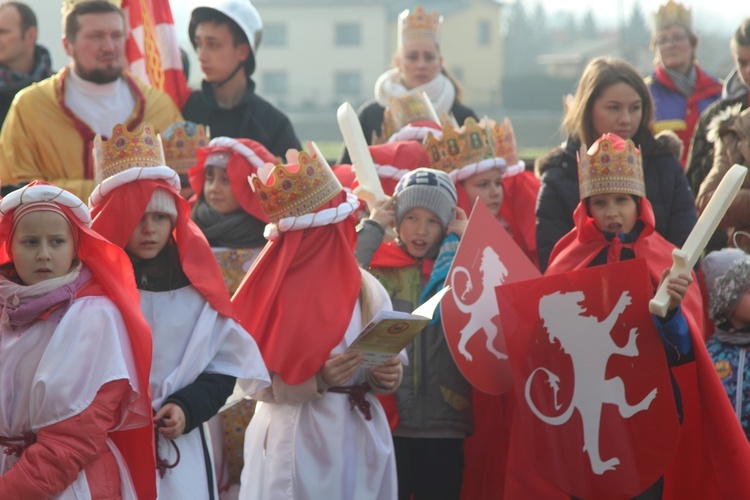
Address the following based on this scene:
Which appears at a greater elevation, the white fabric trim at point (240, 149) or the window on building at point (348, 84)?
the white fabric trim at point (240, 149)

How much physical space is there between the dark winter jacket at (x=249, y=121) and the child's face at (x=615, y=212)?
2.28m

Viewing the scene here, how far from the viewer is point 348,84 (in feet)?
247

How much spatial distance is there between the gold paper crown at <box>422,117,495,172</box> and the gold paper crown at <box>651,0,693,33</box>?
2.80 metres

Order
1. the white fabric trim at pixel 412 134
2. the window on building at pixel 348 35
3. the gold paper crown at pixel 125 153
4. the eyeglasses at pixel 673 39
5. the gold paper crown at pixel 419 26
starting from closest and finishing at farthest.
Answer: the gold paper crown at pixel 125 153, the white fabric trim at pixel 412 134, the gold paper crown at pixel 419 26, the eyeglasses at pixel 673 39, the window on building at pixel 348 35

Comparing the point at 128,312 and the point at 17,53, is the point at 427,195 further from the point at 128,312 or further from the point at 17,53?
the point at 17,53

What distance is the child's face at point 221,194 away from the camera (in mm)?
7000

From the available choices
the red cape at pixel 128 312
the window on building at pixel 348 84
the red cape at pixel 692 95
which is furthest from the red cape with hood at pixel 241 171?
the window on building at pixel 348 84

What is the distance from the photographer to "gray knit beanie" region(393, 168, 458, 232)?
253 inches

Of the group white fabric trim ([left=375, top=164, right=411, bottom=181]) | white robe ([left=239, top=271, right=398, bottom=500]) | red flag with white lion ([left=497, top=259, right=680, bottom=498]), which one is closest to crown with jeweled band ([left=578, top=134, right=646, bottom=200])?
red flag with white lion ([left=497, top=259, right=680, bottom=498])

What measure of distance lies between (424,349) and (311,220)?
93 centimetres

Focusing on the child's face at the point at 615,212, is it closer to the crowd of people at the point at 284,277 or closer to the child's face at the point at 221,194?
the crowd of people at the point at 284,277

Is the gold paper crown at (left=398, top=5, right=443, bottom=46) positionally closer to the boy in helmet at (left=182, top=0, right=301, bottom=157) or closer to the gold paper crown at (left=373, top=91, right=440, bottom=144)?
the gold paper crown at (left=373, top=91, right=440, bottom=144)

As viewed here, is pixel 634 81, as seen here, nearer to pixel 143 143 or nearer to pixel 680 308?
pixel 680 308

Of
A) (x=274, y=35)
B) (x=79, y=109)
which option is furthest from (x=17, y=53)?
(x=274, y=35)
